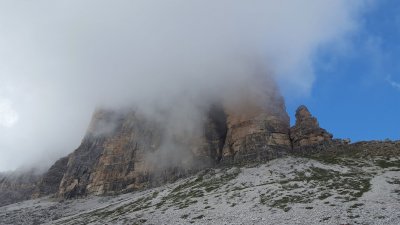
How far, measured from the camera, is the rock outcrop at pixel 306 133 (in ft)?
406

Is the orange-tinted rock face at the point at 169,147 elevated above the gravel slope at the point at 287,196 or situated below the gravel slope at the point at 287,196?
above

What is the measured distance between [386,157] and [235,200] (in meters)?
42.2

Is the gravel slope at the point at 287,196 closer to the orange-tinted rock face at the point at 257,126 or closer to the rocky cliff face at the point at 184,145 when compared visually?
the orange-tinted rock face at the point at 257,126

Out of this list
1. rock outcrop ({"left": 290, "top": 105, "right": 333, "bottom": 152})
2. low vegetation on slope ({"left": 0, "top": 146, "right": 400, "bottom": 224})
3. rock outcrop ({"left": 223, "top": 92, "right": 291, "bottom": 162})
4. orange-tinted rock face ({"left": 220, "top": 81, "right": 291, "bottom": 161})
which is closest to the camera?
low vegetation on slope ({"left": 0, "top": 146, "right": 400, "bottom": 224})

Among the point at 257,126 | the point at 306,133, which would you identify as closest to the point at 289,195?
the point at 306,133

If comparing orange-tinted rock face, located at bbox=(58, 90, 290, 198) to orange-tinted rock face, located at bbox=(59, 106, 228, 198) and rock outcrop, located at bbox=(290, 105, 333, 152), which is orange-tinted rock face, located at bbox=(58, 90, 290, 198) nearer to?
orange-tinted rock face, located at bbox=(59, 106, 228, 198)

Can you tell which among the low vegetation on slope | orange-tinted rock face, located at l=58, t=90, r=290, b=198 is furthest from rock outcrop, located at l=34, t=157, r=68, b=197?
the low vegetation on slope

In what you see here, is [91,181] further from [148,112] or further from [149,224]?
[149,224]

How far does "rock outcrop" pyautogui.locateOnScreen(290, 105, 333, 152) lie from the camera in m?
124

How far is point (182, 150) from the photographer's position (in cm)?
14712

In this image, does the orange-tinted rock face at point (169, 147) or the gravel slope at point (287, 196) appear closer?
the gravel slope at point (287, 196)

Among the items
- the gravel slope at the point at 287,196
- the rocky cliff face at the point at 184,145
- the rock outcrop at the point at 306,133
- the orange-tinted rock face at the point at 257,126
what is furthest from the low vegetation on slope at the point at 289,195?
the rocky cliff face at the point at 184,145

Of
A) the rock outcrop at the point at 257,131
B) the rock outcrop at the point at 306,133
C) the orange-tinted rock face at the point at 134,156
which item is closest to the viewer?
the rock outcrop at the point at 306,133

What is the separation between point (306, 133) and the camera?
128 m
